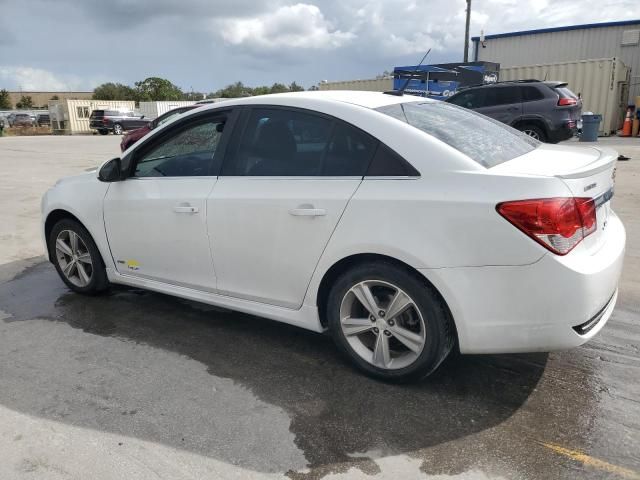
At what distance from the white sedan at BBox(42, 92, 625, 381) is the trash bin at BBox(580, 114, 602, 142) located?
16.3 m

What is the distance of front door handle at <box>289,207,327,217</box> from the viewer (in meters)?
3.00

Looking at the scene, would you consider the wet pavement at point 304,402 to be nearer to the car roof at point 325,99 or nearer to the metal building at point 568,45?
the car roof at point 325,99

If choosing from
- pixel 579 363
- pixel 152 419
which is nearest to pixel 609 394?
pixel 579 363

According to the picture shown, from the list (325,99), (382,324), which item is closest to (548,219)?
(382,324)

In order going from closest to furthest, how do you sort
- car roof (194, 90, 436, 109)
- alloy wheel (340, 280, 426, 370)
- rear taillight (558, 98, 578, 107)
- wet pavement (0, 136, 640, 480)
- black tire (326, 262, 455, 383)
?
wet pavement (0, 136, 640, 480) → black tire (326, 262, 455, 383) → alloy wheel (340, 280, 426, 370) → car roof (194, 90, 436, 109) → rear taillight (558, 98, 578, 107)

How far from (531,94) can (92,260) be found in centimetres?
1190

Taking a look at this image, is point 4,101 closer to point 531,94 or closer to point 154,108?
point 154,108

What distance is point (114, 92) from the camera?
65688 millimetres

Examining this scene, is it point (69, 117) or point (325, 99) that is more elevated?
point (69, 117)

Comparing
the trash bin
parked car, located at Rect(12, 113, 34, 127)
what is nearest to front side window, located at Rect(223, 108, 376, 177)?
the trash bin

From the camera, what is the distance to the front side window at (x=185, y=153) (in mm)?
3641

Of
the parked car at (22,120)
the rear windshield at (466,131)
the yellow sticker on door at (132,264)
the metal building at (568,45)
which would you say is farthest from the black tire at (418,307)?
the parked car at (22,120)

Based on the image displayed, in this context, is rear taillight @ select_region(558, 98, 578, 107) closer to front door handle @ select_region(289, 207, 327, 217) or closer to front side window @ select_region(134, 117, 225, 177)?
front side window @ select_region(134, 117, 225, 177)

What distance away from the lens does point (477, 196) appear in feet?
8.46
